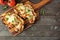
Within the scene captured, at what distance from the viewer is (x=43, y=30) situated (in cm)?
167

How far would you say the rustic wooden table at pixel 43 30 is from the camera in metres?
1.63

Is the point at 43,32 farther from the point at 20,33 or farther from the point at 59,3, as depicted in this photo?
the point at 59,3

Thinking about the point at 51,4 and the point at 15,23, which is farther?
the point at 51,4

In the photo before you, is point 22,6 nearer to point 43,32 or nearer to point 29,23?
point 29,23

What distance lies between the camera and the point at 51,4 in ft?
5.82

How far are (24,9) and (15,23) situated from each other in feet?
0.46

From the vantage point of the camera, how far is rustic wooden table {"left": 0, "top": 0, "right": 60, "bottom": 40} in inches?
64.3

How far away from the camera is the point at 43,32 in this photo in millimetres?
1660

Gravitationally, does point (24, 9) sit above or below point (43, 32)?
above

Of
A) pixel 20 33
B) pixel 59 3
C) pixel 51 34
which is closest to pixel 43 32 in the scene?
pixel 51 34

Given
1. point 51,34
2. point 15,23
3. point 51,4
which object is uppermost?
point 51,4

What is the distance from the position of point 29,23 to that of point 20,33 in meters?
0.11

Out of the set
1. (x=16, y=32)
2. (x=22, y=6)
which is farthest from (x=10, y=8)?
(x=16, y=32)

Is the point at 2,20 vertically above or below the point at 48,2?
below
